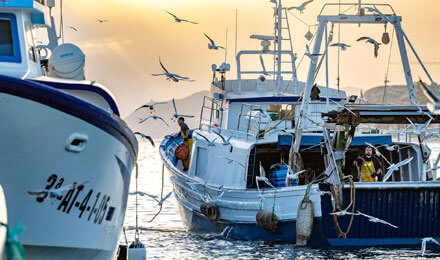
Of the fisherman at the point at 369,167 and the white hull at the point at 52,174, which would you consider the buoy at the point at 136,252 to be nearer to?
the white hull at the point at 52,174

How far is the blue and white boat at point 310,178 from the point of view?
1923 cm

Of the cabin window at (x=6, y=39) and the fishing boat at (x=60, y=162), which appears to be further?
the cabin window at (x=6, y=39)

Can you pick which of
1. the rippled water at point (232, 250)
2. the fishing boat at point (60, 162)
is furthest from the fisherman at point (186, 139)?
the fishing boat at point (60, 162)

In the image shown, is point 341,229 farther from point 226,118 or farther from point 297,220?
point 226,118

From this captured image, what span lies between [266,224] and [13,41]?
8.38 m

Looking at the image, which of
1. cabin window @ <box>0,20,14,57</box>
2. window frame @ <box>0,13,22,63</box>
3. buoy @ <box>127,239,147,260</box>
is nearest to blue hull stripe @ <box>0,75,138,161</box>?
window frame @ <box>0,13,22,63</box>

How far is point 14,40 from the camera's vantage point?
13.6m

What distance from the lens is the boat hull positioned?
11016 mm

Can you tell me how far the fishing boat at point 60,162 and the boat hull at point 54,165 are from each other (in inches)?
0.5

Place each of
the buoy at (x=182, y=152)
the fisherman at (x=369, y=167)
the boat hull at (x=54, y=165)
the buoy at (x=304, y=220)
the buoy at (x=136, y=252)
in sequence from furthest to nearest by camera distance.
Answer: the buoy at (x=182, y=152), the fisherman at (x=369, y=167), the buoy at (x=304, y=220), the buoy at (x=136, y=252), the boat hull at (x=54, y=165)

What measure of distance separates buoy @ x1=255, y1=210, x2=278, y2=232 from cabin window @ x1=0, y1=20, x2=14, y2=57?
831 cm

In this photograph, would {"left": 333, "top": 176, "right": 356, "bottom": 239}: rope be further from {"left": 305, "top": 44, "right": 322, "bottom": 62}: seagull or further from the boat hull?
the boat hull

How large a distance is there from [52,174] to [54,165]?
120 millimetres

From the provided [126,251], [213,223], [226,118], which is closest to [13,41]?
[126,251]
